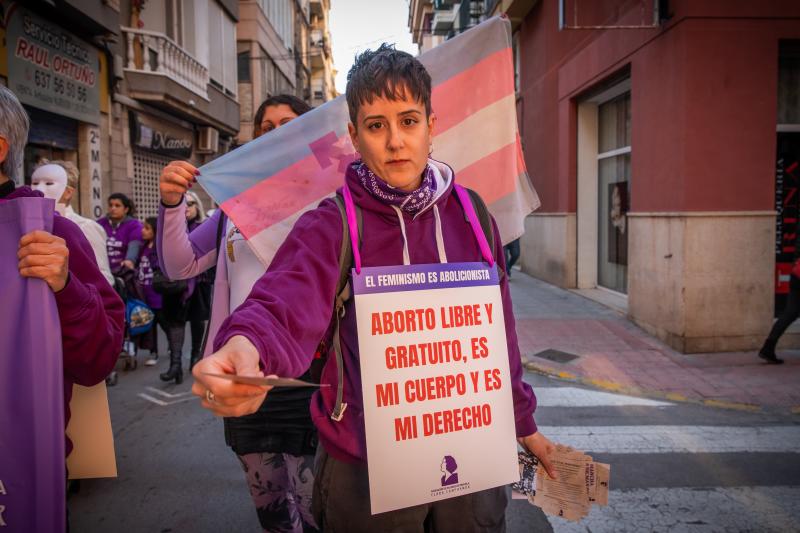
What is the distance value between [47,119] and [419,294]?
34.7 feet

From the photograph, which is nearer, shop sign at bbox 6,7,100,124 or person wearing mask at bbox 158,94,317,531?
person wearing mask at bbox 158,94,317,531

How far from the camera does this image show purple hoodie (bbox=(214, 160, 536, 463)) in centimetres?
133

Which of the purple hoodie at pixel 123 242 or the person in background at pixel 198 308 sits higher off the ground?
the purple hoodie at pixel 123 242

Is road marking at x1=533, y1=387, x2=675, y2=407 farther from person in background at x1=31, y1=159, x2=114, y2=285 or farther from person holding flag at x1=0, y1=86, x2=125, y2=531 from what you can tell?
person holding flag at x1=0, y1=86, x2=125, y2=531

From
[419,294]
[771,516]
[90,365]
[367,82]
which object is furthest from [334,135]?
[771,516]

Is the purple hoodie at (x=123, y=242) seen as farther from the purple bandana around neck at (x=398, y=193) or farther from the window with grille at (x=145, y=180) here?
the window with grille at (x=145, y=180)

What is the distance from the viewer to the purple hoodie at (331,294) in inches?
52.5

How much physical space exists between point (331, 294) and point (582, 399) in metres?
4.59

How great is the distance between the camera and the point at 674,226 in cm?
726

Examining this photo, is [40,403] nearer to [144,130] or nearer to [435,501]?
[435,501]

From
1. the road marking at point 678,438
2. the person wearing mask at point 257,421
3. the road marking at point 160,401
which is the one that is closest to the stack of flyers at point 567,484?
the person wearing mask at point 257,421

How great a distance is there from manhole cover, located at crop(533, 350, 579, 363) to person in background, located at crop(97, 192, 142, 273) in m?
4.87

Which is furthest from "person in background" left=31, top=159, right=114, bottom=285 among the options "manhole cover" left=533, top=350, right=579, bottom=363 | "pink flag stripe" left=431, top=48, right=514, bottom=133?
"manhole cover" left=533, top=350, right=579, bottom=363

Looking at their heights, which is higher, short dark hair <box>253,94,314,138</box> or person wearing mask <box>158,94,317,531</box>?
short dark hair <box>253,94,314,138</box>
